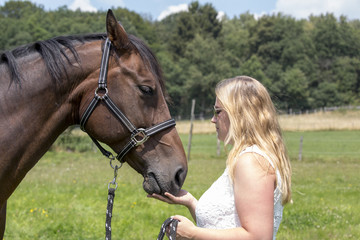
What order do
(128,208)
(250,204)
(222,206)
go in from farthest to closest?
(128,208)
(222,206)
(250,204)

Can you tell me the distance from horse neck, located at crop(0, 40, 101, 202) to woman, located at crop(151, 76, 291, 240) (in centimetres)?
94

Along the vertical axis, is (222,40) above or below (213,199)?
above

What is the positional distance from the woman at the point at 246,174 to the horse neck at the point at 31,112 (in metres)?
0.94

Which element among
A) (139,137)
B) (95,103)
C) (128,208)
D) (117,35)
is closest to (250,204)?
(139,137)

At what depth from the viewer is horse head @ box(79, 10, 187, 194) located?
228 centimetres

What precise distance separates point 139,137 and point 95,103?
35cm

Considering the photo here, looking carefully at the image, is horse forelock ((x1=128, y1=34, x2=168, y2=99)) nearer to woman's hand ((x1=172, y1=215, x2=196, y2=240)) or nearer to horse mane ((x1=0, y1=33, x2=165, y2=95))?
horse mane ((x1=0, y1=33, x2=165, y2=95))

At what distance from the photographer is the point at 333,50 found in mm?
64562

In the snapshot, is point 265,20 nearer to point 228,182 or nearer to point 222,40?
point 222,40

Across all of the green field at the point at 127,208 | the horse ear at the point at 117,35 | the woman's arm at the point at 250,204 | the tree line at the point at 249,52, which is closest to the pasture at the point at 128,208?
the green field at the point at 127,208

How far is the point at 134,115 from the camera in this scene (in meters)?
2.30

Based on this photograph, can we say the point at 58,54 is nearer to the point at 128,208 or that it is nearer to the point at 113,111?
the point at 113,111

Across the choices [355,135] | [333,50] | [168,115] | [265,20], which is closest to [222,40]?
[265,20]

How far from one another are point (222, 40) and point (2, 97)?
69.2m
